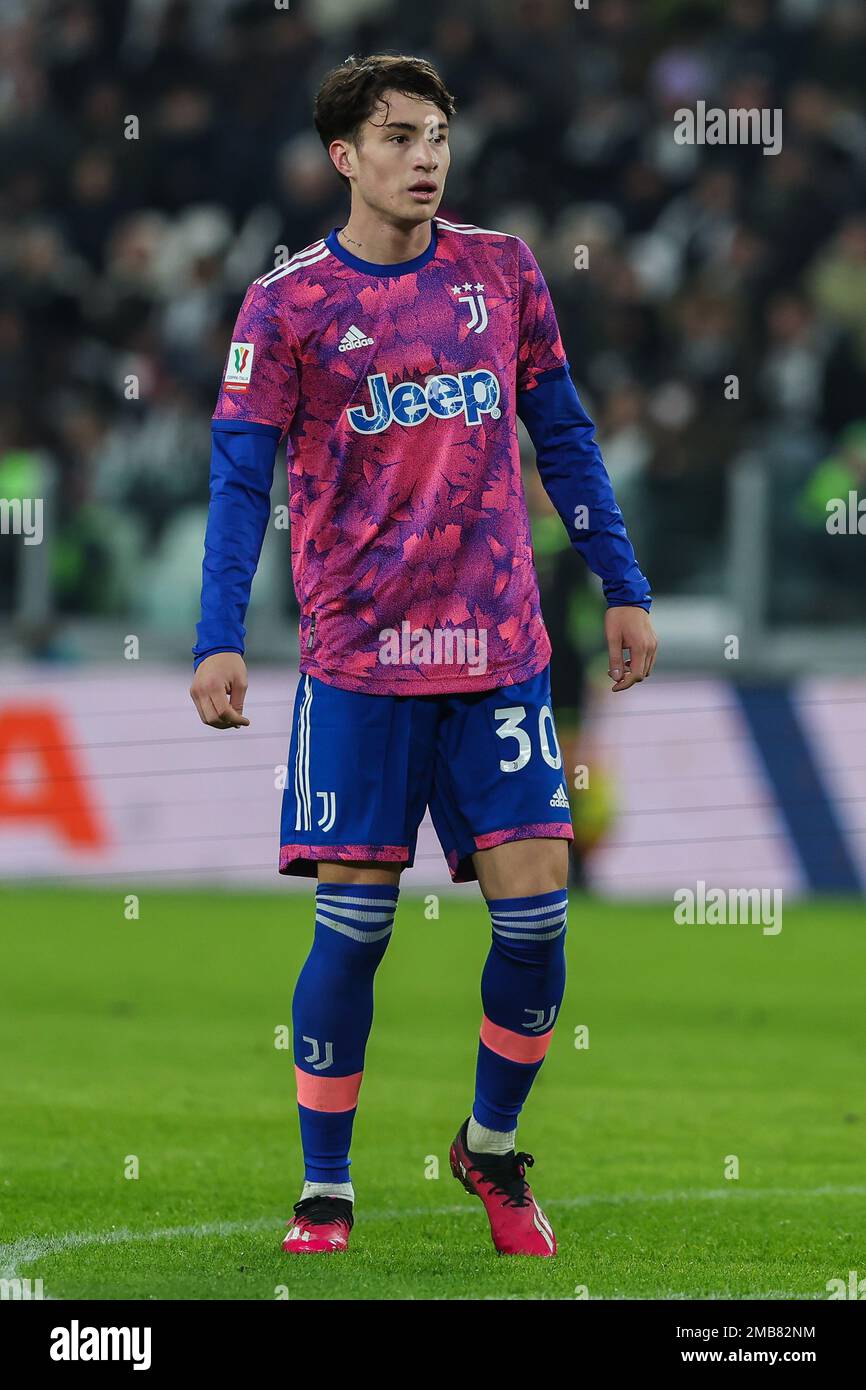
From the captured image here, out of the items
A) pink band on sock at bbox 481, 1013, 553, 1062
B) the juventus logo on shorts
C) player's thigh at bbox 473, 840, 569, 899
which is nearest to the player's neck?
the juventus logo on shorts

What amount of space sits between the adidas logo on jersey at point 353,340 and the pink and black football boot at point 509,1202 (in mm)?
1525

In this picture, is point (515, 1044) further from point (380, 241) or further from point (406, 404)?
point (380, 241)

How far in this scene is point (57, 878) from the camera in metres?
11.3

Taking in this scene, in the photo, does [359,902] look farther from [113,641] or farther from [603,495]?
[113,641]

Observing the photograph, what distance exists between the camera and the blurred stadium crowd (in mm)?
12320

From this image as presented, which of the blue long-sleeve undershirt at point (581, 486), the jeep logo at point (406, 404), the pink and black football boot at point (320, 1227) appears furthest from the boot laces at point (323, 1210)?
the jeep logo at point (406, 404)

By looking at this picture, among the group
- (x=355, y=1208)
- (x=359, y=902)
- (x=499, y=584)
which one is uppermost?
(x=499, y=584)

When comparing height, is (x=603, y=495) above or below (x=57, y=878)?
above

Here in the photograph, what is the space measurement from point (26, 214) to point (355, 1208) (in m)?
10.7

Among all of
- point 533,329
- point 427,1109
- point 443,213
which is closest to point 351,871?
point 533,329

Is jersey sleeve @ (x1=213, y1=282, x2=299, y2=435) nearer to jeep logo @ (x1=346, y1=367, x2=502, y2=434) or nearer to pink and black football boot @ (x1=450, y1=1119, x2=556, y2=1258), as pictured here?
jeep logo @ (x1=346, y1=367, x2=502, y2=434)

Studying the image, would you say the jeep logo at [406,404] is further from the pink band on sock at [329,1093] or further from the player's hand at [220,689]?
the pink band on sock at [329,1093]

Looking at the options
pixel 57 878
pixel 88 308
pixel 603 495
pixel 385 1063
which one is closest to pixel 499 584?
pixel 603 495

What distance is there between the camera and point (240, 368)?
4301 millimetres
